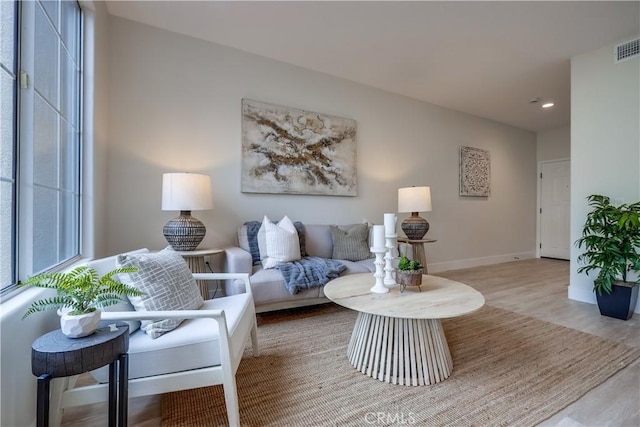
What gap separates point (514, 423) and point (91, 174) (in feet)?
9.64

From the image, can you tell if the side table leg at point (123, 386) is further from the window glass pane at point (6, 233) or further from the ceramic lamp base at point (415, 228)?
the ceramic lamp base at point (415, 228)

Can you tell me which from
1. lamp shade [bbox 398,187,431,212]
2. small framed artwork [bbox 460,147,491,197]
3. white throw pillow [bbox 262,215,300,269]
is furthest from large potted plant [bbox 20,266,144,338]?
small framed artwork [bbox 460,147,491,197]

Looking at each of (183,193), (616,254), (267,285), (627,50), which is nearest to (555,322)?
(616,254)

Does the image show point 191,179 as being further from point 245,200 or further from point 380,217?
point 380,217

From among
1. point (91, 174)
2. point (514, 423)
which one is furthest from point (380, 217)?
point (91, 174)

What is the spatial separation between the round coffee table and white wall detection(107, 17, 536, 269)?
188 centimetres

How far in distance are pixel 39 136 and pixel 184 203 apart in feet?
3.38

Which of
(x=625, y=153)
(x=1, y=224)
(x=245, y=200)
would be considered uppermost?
(x=625, y=153)

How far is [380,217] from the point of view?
4070mm

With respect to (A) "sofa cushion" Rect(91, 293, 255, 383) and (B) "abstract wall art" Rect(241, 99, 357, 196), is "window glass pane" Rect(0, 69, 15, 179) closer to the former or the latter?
(A) "sofa cushion" Rect(91, 293, 255, 383)

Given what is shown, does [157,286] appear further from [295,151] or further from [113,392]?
[295,151]

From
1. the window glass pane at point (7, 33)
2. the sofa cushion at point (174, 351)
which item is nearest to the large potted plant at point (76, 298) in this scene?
the sofa cushion at point (174, 351)

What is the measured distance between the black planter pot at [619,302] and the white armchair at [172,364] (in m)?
3.33

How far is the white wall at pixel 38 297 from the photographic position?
0.97 meters
